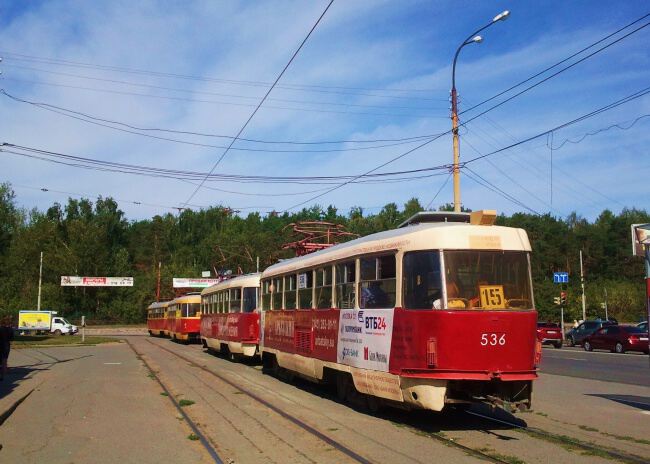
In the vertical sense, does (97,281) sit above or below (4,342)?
above

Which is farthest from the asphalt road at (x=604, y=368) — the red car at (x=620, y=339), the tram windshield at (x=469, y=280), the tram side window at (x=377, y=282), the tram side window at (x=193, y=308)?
the tram side window at (x=193, y=308)

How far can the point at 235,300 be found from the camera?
22.4 m

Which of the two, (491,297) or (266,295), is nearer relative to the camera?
(491,297)

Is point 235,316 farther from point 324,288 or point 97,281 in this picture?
point 97,281

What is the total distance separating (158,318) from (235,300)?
31.0 m

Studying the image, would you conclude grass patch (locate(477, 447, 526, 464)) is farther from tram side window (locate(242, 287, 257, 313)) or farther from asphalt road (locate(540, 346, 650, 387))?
tram side window (locate(242, 287, 257, 313))

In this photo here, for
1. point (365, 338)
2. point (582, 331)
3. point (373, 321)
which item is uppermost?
point (373, 321)

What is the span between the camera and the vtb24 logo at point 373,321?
10125 millimetres

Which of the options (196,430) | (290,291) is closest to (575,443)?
(196,430)

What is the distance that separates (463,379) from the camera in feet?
29.1

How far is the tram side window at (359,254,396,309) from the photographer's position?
397 inches

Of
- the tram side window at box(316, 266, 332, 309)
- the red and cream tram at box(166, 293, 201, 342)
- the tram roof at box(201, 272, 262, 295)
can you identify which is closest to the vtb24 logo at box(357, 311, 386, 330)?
the tram side window at box(316, 266, 332, 309)

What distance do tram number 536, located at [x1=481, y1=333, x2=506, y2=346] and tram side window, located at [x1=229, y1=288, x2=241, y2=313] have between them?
1368 cm

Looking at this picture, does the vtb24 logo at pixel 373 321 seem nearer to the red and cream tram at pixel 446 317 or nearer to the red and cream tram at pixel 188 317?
the red and cream tram at pixel 446 317
